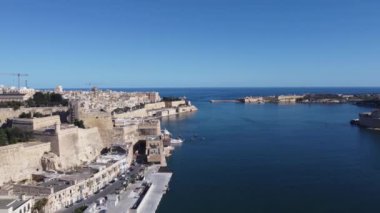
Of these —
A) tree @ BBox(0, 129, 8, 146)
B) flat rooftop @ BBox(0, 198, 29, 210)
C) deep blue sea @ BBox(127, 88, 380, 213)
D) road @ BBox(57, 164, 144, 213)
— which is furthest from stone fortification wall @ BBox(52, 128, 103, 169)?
flat rooftop @ BBox(0, 198, 29, 210)

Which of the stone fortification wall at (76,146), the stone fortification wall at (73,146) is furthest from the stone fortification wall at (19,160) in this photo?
the stone fortification wall at (76,146)

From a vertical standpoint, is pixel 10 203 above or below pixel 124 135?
below

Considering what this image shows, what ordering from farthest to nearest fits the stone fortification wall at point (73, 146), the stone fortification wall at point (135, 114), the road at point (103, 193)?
1. the stone fortification wall at point (135, 114)
2. the stone fortification wall at point (73, 146)
3. the road at point (103, 193)

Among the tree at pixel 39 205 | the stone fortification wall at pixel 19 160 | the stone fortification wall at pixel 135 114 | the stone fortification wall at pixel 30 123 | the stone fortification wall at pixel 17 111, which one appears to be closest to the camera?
the tree at pixel 39 205

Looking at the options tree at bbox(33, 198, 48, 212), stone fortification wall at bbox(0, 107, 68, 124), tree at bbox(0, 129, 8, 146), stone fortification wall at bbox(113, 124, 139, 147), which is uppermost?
stone fortification wall at bbox(0, 107, 68, 124)

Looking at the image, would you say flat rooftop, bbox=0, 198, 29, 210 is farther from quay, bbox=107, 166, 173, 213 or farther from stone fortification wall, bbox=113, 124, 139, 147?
stone fortification wall, bbox=113, 124, 139, 147

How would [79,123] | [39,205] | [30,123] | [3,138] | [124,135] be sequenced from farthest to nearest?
1. [124,135]
2. [79,123]
3. [30,123]
4. [3,138]
5. [39,205]

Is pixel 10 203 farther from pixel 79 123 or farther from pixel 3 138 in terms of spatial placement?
pixel 79 123

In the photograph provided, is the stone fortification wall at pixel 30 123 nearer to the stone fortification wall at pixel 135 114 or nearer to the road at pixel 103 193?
the road at pixel 103 193

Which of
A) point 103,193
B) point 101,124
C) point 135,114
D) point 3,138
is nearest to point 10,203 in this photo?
point 103,193
